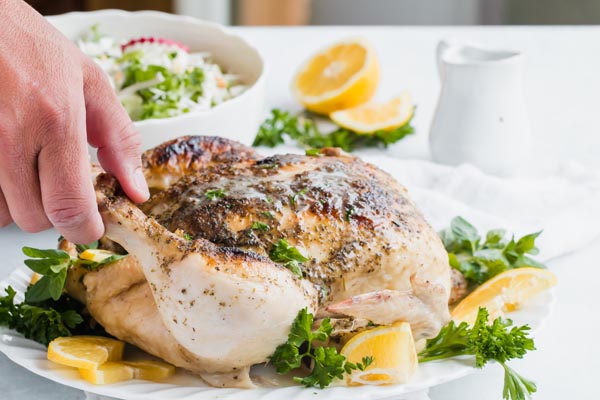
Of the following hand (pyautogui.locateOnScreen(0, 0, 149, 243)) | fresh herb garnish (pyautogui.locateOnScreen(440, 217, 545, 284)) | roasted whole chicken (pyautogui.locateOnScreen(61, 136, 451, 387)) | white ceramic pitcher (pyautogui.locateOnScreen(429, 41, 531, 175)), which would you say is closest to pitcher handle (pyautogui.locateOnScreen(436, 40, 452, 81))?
white ceramic pitcher (pyautogui.locateOnScreen(429, 41, 531, 175))

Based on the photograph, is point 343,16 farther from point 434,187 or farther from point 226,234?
point 226,234

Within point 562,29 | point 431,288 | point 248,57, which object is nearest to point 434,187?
point 248,57

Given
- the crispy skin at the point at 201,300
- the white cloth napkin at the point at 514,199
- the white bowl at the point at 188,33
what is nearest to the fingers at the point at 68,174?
the crispy skin at the point at 201,300

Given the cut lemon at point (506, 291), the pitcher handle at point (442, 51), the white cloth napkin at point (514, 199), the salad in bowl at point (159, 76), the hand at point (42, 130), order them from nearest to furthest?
the hand at point (42, 130)
the cut lemon at point (506, 291)
the white cloth napkin at point (514, 199)
the salad in bowl at point (159, 76)
the pitcher handle at point (442, 51)

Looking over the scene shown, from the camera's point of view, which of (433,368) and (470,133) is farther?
(470,133)

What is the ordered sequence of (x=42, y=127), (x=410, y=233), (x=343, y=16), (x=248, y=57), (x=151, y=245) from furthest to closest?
1. (x=343, y=16)
2. (x=248, y=57)
3. (x=410, y=233)
4. (x=151, y=245)
5. (x=42, y=127)

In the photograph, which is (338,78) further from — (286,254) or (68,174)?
(68,174)

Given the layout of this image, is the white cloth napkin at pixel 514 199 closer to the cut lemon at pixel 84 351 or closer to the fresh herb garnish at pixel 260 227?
the fresh herb garnish at pixel 260 227
